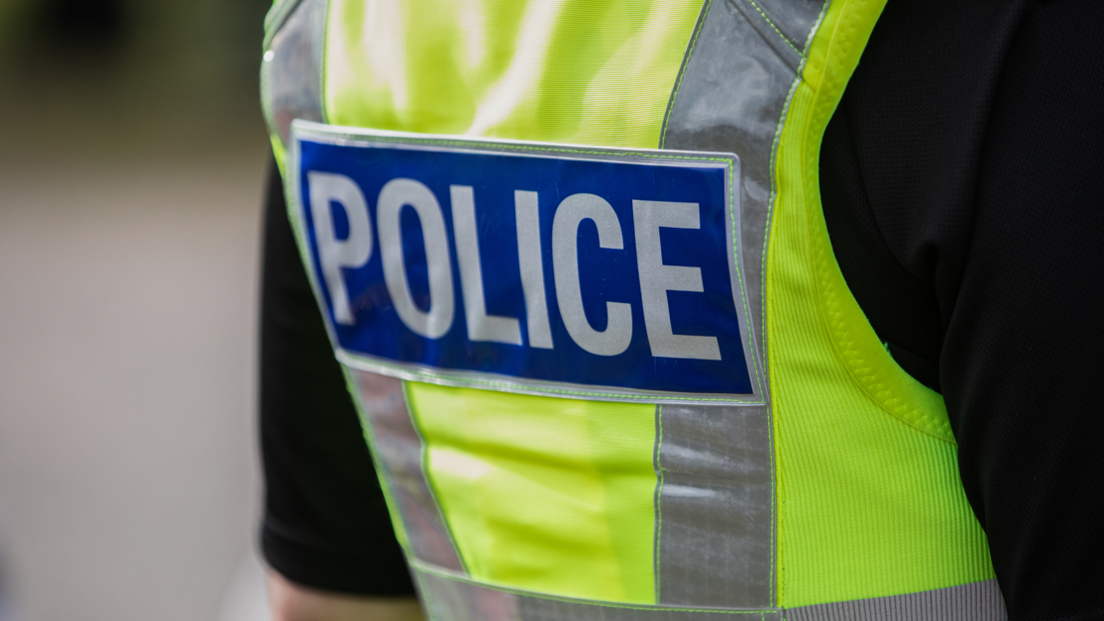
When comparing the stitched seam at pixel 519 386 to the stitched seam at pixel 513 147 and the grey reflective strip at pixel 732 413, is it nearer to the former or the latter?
the grey reflective strip at pixel 732 413

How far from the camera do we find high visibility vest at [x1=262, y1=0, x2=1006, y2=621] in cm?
65

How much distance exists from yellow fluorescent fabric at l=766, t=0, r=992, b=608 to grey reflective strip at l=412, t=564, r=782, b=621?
0.24 feet

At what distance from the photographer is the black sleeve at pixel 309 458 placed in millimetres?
972

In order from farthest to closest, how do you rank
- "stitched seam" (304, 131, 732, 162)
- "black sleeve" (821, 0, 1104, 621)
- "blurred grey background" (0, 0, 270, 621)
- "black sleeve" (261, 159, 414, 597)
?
"blurred grey background" (0, 0, 270, 621) < "black sleeve" (261, 159, 414, 597) < "stitched seam" (304, 131, 732, 162) < "black sleeve" (821, 0, 1104, 621)

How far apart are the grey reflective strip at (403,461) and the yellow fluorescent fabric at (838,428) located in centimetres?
30

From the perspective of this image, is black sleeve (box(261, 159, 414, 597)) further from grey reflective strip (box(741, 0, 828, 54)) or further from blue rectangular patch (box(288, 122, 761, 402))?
grey reflective strip (box(741, 0, 828, 54))

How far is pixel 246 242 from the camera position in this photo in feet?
20.6

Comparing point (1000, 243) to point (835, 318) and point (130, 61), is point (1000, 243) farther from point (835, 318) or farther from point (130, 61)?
point (130, 61)

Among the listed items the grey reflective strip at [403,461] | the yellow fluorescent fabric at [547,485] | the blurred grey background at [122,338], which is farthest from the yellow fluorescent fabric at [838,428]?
the blurred grey background at [122,338]

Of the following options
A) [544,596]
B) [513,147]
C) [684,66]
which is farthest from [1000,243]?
[544,596]

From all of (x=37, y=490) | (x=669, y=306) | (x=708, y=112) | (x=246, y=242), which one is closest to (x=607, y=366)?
(x=669, y=306)

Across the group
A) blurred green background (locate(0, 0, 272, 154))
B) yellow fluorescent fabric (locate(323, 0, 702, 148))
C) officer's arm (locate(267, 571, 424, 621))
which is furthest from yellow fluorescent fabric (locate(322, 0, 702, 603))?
blurred green background (locate(0, 0, 272, 154))

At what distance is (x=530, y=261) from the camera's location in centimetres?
73

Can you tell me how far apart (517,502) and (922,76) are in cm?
42
